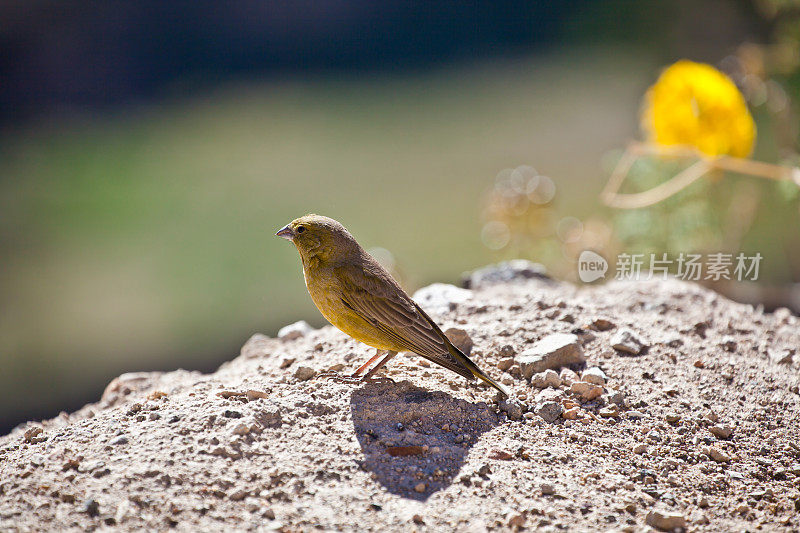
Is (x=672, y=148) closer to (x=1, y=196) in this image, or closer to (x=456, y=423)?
(x=456, y=423)

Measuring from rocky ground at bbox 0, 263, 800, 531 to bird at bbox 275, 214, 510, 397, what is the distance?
0.16 metres

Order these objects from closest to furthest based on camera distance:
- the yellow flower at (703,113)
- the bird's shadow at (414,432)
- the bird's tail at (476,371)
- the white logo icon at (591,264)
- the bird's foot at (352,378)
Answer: the bird's shadow at (414,432)
the bird's tail at (476,371)
the bird's foot at (352,378)
the yellow flower at (703,113)
the white logo icon at (591,264)

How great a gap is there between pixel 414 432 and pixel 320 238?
940mm

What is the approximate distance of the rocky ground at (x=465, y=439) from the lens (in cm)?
256

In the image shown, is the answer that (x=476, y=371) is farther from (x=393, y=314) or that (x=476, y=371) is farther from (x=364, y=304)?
(x=364, y=304)

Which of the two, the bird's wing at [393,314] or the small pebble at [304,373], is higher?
the bird's wing at [393,314]

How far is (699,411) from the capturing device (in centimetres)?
331

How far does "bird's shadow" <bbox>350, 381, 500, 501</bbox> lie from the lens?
2.74 metres

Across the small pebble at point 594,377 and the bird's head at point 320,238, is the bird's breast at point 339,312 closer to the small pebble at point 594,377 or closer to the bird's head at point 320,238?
the bird's head at point 320,238

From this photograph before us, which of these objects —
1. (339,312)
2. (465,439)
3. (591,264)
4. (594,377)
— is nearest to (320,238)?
(339,312)

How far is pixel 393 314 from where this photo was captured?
3.24 metres

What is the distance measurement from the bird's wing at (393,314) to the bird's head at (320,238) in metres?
0.09

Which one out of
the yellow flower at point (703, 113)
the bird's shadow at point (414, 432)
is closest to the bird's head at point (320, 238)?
the bird's shadow at point (414, 432)

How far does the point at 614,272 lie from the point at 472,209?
3.73m
